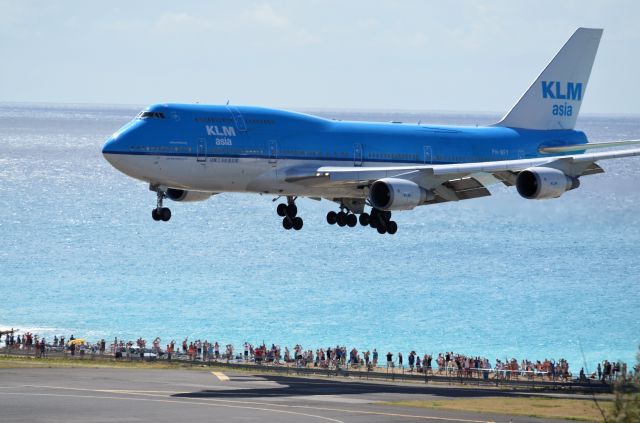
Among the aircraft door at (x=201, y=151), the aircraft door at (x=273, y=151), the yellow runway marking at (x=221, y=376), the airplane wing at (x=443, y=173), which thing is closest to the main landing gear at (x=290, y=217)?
the airplane wing at (x=443, y=173)

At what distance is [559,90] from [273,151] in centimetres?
2950

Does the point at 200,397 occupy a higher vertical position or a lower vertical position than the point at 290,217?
lower

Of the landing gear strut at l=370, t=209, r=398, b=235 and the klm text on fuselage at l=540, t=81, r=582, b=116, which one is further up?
the klm text on fuselage at l=540, t=81, r=582, b=116

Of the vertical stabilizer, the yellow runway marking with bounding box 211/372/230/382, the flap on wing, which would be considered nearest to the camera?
the flap on wing

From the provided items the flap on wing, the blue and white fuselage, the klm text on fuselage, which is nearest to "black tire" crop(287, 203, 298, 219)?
the blue and white fuselage

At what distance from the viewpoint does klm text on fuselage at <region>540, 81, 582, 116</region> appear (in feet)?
325

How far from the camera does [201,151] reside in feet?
253

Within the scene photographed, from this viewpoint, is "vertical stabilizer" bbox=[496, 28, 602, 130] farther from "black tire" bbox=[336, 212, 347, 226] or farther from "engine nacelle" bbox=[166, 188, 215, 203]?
"engine nacelle" bbox=[166, 188, 215, 203]

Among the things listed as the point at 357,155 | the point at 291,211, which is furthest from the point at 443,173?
the point at 291,211

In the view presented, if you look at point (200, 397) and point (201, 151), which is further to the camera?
point (201, 151)

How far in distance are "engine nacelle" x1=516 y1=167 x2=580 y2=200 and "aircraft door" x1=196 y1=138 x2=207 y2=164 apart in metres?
19.4

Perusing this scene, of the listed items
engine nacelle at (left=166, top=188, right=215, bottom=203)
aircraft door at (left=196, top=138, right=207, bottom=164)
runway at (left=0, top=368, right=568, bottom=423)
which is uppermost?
aircraft door at (left=196, top=138, right=207, bottom=164)

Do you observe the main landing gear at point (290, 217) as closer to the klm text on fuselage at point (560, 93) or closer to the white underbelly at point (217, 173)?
the white underbelly at point (217, 173)

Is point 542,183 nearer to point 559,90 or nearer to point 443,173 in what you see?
point 443,173
